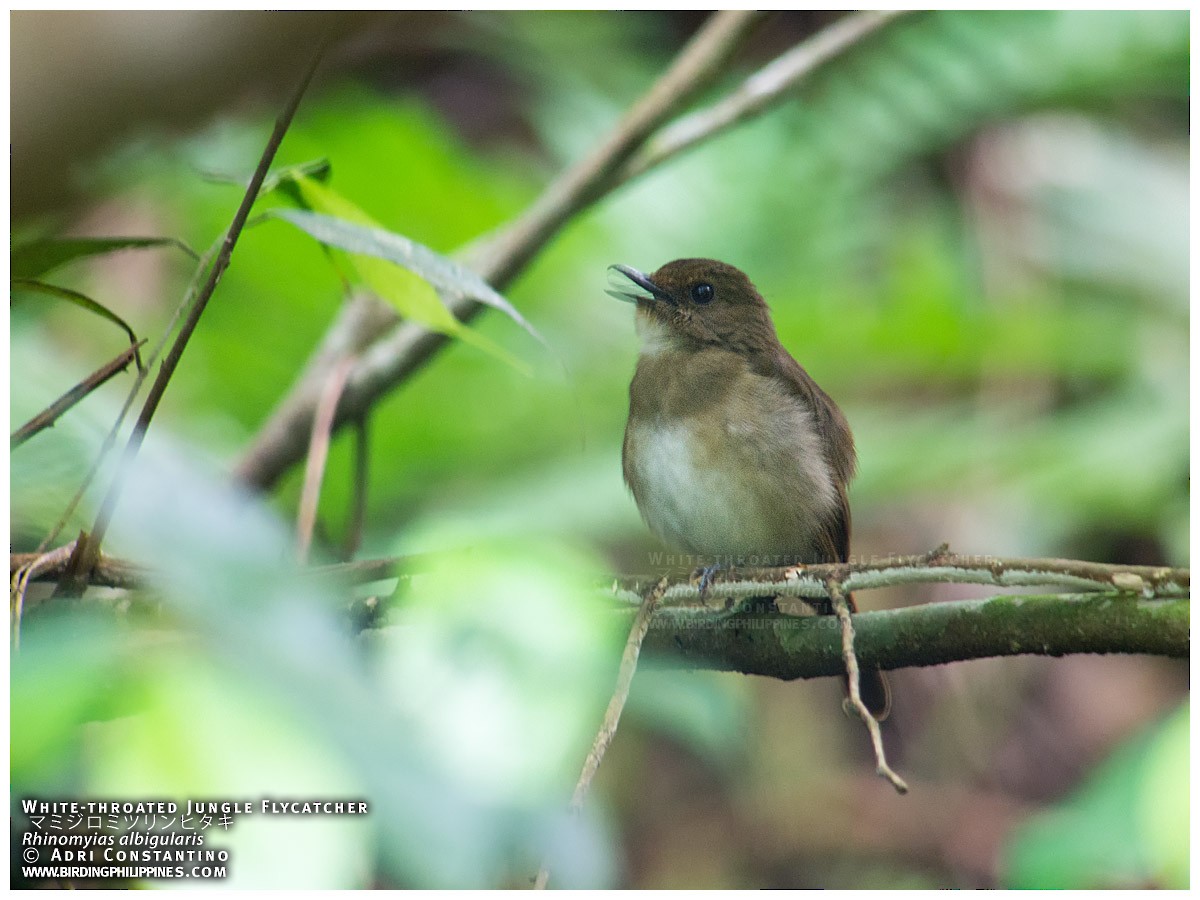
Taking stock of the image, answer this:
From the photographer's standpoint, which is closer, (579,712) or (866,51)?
(579,712)

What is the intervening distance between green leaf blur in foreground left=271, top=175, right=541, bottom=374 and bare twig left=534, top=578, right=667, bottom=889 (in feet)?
1.14

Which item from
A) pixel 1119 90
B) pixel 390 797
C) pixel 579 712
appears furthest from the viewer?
pixel 1119 90

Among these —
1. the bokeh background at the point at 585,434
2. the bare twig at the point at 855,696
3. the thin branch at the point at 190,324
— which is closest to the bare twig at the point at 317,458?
the bokeh background at the point at 585,434

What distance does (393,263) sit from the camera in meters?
1.26

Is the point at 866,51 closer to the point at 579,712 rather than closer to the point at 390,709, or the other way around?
the point at 579,712

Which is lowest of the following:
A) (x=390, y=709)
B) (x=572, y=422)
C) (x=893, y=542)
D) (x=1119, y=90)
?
(x=390, y=709)

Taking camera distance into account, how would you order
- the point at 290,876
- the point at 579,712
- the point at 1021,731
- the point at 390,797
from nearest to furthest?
the point at 390,797 → the point at 290,876 → the point at 579,712 → the point at 1021,731

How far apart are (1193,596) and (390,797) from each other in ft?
3.24

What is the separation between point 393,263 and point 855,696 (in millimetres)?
654

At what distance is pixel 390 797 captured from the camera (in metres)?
0.64

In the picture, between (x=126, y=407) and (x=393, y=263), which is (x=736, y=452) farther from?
(x=126, y=407)

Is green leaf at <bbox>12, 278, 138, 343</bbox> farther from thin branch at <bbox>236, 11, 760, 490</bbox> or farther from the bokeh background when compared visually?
thin branch at <bbox>236, 11, 760, 490</bbox>

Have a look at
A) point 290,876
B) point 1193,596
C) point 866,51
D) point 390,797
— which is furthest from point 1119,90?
point 390,797

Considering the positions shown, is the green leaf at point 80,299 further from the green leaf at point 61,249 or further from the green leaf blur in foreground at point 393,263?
the green leaf blur in foreground at point 393,263
